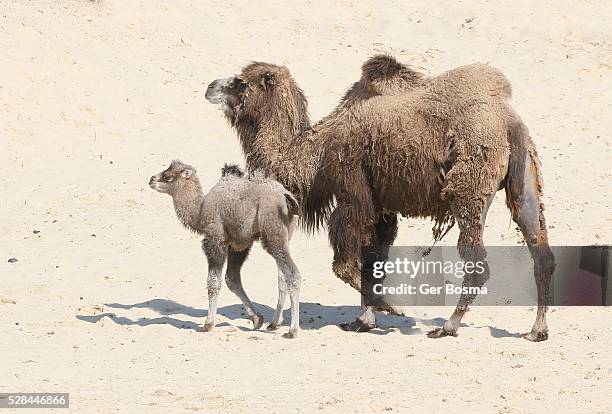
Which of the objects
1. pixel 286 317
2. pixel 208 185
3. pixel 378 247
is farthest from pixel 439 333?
pixel 208 185

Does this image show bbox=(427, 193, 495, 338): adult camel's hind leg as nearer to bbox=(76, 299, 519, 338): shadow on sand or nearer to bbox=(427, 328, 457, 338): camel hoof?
bbox=(427, 328, 457, 338): camel hoof

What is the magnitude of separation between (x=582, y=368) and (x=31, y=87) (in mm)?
12515

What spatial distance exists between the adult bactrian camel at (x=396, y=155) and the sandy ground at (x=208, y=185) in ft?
2.97

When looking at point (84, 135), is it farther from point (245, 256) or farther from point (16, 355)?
point (16, 355)

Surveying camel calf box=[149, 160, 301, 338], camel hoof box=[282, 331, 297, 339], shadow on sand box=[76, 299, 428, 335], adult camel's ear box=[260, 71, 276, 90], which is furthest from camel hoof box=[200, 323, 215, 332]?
adult camel's ear box=[260, 71, 276, 90]

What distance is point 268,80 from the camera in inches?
440

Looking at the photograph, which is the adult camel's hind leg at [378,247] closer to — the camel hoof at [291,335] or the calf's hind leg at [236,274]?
the camel hoof at [291,335]

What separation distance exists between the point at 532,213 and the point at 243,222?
2.62 meters

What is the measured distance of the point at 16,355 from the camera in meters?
9.34

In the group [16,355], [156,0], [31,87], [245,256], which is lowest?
[16,355]

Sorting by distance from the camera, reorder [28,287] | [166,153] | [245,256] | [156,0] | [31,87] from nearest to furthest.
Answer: [245,256]
[28,287]
[166,153]
[31,87]
[156,0]

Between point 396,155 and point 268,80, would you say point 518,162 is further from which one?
point 268,80

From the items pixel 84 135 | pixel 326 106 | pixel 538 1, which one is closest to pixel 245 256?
pixel 84 135

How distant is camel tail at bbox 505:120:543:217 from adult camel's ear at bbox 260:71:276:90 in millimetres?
2457
